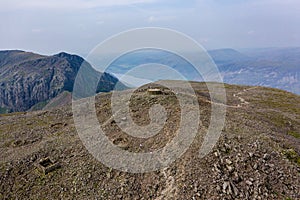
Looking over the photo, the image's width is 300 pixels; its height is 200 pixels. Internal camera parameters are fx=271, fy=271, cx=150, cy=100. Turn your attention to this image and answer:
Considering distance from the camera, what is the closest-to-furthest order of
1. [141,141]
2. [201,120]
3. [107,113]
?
[141,141] → [201,120] → [107,113]

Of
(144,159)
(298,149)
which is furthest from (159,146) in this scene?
(298,149)

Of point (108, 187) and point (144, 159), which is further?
point (144, 159)

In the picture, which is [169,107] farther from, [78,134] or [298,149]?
[298,149]

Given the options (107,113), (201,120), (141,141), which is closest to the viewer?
(141,141)

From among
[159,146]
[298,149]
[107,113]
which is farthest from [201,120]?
[107,113]

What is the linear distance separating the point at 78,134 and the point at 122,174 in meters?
12.8

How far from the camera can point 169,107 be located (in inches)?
1601

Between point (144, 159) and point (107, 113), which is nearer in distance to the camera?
point (144, 159)

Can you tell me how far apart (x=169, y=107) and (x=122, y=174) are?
14057 millimetres

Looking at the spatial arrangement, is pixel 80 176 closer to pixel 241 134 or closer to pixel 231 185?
pixel 231 185

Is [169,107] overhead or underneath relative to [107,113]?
overhead

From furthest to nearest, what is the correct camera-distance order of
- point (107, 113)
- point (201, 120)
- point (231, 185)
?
1. point (107, 113)
2. point (201, 120)
3. point (231, 185)

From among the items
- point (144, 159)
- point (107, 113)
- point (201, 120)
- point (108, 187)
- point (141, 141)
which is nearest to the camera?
point (108, 187)

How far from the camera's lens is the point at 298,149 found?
36.7 m
